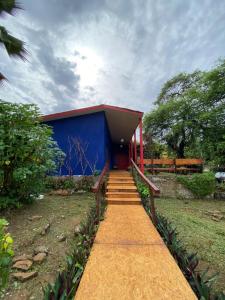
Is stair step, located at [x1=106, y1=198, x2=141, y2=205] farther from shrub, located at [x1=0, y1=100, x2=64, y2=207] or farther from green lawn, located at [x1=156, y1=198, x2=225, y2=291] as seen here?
shrub, located at [x1=0, y1=100, x2=64, y2=207]

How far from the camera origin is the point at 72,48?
1077 cm

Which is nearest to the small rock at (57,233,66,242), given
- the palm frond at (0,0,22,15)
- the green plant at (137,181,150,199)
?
the green plant at (137,181,150,199)

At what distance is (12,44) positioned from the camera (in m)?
6.29

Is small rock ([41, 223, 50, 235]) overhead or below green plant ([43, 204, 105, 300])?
below

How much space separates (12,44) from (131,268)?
291 inches

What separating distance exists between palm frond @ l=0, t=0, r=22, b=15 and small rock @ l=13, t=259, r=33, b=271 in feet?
24.8

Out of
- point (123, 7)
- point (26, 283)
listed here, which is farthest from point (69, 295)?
point (123, 7)

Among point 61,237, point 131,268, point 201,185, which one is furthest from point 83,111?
point 131,268

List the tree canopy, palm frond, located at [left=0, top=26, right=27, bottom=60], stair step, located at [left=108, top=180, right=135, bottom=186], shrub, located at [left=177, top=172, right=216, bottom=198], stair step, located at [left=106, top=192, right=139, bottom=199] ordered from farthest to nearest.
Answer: the tree canopy < shrub, located at [left=177, top=172, right=216, bottom=198] < stair step, located at [left=108, top=180, right=135, bottom=186] < palm frond, located at [left=0, top=26, right=27, bottom=60] < stair step, located at [left=106, top=192, right=139, bottom=199]

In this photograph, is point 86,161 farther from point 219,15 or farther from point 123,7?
point 219,15

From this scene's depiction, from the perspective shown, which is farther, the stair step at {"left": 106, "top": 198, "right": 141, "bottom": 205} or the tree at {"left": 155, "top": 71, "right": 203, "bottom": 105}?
the tree at {"left": 155, "top": 71, "right": 203, "bottom": 105}

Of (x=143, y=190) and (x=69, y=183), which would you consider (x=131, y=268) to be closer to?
(x=143, y=190)

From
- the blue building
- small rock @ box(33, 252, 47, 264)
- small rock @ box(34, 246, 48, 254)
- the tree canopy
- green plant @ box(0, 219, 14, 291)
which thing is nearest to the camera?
green plant @ box(0, 219, 14, 291)

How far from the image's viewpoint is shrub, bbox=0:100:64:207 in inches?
182
